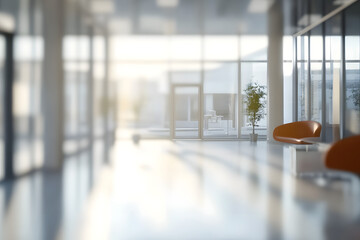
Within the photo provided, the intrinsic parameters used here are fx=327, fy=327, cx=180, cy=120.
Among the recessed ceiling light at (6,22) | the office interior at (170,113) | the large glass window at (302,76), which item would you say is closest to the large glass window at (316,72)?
the office interior at (170,113)

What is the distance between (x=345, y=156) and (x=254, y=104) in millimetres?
7741

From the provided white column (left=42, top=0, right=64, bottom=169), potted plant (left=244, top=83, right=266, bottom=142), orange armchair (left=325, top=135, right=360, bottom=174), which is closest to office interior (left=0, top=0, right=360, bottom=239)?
white column (left=42, top=0, right=64, bottom=169)

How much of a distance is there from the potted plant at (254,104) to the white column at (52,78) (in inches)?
292

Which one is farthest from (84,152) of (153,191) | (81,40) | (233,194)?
(233,194)

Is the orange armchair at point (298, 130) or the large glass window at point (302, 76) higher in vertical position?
the large glass window at point (302, 76)

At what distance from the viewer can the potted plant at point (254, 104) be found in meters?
11.7

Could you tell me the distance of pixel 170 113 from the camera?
1269cm

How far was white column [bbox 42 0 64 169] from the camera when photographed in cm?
589

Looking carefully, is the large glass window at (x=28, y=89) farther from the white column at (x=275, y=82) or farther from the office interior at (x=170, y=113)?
the white column at (x=275, y=82)

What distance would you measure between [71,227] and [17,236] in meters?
0.45

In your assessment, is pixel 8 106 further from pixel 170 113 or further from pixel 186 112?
pixel 186 112

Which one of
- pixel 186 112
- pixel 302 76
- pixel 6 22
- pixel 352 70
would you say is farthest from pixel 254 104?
pixel 6 22

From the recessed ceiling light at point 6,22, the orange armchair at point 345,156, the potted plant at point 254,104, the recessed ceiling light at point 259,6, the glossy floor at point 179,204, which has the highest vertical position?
→ the recessed ceiling light at point 259,6

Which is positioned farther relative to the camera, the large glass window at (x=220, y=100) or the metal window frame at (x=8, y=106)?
the large glass window at (x=220, y=100)
